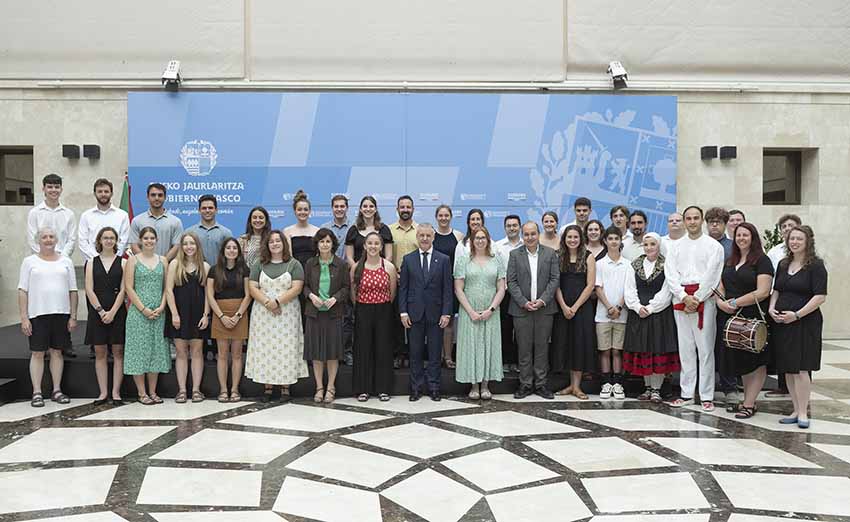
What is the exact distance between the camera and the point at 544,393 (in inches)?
244

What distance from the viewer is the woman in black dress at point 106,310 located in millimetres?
5832

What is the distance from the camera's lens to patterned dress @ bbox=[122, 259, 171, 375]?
19.1 ft

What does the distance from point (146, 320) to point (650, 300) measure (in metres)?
4.35

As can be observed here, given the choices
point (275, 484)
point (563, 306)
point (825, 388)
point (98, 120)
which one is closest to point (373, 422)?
point (275, 484)

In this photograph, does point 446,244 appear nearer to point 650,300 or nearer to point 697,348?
point 650,300

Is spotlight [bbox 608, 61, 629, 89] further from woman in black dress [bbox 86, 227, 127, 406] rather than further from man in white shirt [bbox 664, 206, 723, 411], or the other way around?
woman in black dress [bbox 86, 227, 127, 406]

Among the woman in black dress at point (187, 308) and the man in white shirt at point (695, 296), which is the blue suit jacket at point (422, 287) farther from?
the man in white shirt at point (695, 296)

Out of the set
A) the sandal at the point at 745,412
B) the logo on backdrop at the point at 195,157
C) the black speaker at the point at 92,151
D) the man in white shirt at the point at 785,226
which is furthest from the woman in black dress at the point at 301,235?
the man in white shirt at the point at 785,226

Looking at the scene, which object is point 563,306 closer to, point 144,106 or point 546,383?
point 546,383

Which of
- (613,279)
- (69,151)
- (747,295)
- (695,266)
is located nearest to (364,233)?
(613,279)

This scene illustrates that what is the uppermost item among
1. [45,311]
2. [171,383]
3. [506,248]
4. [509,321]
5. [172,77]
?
[172,77]

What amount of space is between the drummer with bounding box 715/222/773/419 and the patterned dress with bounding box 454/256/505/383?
1853 mm

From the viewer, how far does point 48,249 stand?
19.5 ft

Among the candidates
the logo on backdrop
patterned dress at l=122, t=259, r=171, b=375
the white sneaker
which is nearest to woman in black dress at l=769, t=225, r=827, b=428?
the white sneaker
